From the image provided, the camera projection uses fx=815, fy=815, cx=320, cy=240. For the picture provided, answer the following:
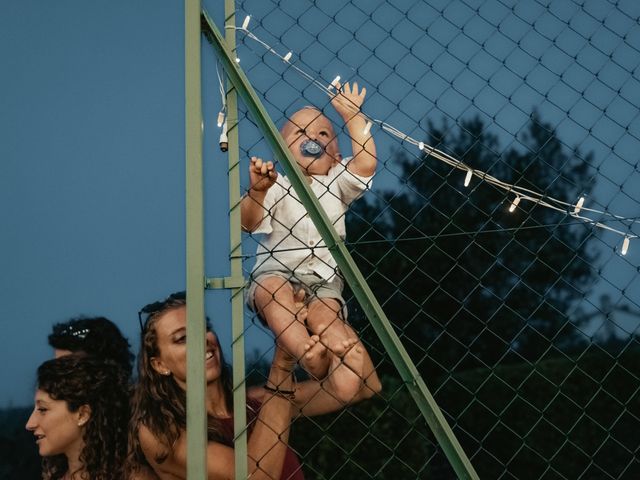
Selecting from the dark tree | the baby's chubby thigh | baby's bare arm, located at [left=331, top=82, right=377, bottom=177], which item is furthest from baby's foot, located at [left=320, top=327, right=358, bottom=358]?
the dark tree

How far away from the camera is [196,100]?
1.71m

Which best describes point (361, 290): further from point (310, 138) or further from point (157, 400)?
point (310, 138)

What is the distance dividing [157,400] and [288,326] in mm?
466

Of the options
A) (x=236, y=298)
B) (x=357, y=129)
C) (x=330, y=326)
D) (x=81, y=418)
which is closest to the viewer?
(x=236, y=298)

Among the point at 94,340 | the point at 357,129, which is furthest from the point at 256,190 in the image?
the point at 94,340

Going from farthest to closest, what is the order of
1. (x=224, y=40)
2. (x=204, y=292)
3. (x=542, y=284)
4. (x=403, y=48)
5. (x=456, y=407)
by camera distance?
(x=542, y=284), (x=456, y=407), (x=403, y=48), (x=224, y=40), (x=204, y=292)

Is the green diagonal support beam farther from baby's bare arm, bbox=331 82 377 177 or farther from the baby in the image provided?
baby's bare arm, bbox=331 82 377 177

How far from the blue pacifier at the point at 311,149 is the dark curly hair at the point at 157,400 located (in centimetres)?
60

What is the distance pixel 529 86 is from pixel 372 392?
3.05 ft

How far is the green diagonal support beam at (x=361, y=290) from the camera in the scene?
5.47ft

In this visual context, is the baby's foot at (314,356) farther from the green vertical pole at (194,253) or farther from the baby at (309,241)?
the green vertical pole at (194,253)

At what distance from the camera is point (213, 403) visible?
224 centimetres

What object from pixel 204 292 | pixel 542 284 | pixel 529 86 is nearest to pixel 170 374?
pixel 204 292

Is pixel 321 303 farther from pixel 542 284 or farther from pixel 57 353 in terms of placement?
pixel 542 284
